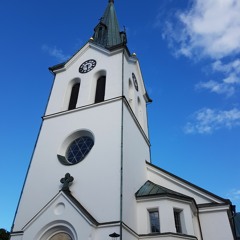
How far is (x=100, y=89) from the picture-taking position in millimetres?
17344

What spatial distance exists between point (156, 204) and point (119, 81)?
7.54m

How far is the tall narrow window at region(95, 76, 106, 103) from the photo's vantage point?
16.7m

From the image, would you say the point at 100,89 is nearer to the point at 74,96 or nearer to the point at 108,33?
the point at 74,96

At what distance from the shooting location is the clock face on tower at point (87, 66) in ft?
62.0

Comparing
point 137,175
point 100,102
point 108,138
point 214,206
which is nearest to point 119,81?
point 100,102

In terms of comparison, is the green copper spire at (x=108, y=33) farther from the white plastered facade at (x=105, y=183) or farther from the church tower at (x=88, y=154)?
the white plastered facade at (x=105, y=183)

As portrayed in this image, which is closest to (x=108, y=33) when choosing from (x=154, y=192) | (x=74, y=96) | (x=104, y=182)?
(x=74, y=96)

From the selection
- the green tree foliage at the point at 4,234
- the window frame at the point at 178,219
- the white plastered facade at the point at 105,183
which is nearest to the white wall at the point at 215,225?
the white plastered facade at the point at 105,183

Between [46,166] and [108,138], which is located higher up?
[108,138]

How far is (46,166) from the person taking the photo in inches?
549

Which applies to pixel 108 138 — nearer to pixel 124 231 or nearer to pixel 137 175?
pixel 137 175

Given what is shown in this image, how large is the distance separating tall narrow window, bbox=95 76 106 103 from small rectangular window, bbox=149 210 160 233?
717 cm

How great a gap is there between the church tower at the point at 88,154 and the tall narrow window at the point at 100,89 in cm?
8

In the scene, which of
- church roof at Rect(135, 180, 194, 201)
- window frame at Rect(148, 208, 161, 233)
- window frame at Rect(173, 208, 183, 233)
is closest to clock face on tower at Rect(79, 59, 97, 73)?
church roof at Rect(135, 180, 194, 201)
